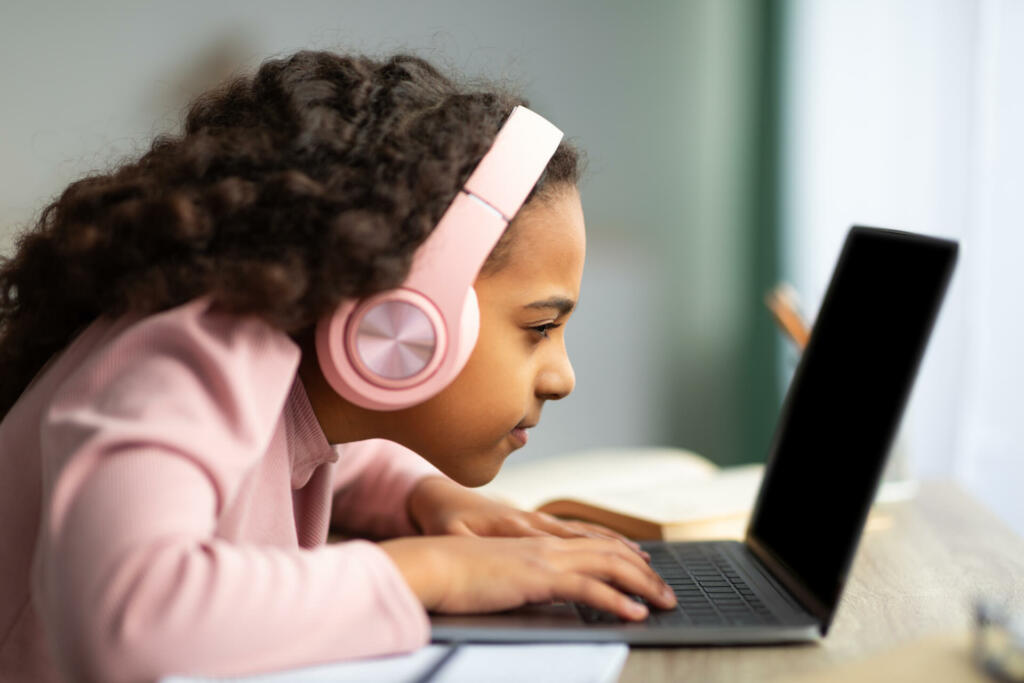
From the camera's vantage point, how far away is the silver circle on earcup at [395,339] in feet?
2.03

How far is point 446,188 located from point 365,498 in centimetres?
37

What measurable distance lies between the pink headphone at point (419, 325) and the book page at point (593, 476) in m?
0.52

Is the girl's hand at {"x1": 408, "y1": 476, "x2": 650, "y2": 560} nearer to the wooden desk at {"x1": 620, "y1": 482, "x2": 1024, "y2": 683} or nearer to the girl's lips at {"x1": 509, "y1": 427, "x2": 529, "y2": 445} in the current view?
the girl's lips at {"x1": 509, "y1": 427, "x2": 529, "y2": 445}

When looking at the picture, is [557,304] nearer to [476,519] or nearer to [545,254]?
[545,254]

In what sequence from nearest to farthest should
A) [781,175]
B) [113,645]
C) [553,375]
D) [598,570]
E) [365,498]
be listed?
[113,645], [598,570], [553,375], [365,498], [781,175]

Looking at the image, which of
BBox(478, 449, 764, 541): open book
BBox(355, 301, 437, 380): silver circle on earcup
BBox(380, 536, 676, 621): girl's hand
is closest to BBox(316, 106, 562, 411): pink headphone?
BBox(355, 301, 437, 380): silver circle on earcup

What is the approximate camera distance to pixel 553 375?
28.7 inches

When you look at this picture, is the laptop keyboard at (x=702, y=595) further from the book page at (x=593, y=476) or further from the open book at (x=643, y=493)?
the book page at (x=593, y=476)

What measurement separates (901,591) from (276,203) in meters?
0.52

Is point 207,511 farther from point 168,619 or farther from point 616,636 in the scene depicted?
point 616,636

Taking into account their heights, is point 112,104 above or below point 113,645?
above

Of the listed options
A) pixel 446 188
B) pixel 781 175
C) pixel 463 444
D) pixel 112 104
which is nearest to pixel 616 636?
pixel 463 444

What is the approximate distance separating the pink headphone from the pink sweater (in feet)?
0.13

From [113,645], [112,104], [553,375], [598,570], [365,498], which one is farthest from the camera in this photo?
[112,104]
